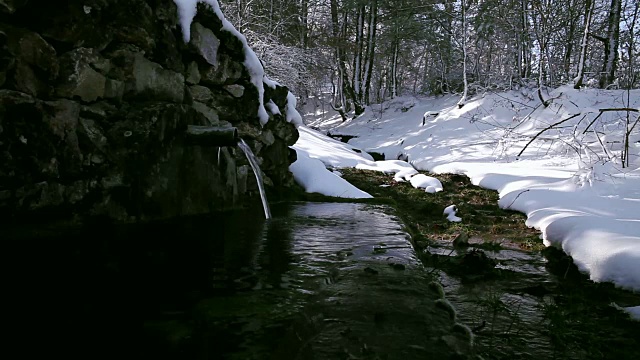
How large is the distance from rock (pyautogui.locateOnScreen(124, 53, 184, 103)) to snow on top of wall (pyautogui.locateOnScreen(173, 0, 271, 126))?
0.58 meters

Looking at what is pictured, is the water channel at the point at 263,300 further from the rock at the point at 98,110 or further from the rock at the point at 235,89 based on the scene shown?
the rock at the point at 235,89

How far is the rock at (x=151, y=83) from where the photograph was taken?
417cm

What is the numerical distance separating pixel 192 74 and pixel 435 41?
18.3m

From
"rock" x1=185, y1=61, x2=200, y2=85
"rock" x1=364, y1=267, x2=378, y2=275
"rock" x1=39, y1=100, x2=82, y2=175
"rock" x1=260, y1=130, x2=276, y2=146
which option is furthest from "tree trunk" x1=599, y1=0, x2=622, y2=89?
"rock" x1=39, y1=100, x2=82, y2=175

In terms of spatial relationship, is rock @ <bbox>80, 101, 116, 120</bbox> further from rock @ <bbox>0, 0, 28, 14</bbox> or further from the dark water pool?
the dark water pool

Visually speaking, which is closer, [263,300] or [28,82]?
[263,300]

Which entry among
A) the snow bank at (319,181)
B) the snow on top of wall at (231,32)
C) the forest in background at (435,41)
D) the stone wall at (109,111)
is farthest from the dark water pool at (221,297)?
the forest in background at (435,41)

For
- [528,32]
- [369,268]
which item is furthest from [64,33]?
[528,32]

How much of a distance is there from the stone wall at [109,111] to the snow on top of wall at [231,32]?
0.10 m

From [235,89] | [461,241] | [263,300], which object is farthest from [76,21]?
[461,241]

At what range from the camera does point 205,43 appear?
5.02m

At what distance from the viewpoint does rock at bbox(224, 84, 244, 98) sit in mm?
5501

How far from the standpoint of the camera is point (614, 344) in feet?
7.24

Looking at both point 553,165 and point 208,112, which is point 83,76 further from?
point 553,165
